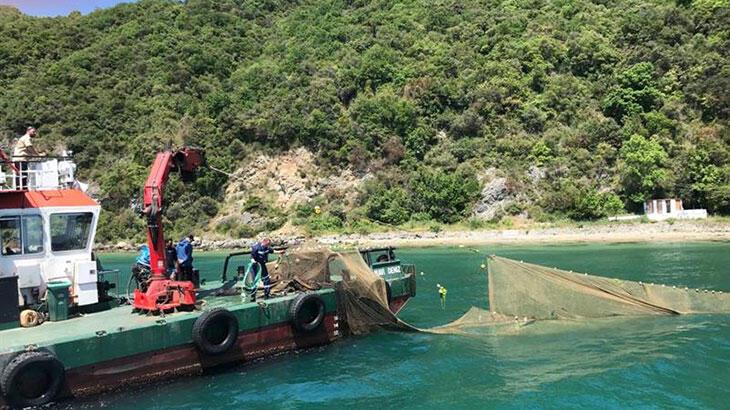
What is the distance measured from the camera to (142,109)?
84125 mm

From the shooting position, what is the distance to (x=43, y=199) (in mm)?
12617

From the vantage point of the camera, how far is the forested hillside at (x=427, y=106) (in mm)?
61594

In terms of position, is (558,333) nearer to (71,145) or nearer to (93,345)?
(93,345)

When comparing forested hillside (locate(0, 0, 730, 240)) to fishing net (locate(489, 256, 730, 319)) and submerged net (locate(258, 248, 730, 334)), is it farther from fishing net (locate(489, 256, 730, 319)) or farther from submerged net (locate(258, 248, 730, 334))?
fishing net (locate(489, 256, 730, 319))

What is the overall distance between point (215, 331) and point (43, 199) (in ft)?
15.7

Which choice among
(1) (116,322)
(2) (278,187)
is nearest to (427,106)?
(2) (278,187)

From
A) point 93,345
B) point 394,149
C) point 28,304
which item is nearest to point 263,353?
point 93,345

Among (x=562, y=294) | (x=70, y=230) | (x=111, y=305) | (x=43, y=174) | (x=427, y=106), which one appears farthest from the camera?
(x=427, y=106)

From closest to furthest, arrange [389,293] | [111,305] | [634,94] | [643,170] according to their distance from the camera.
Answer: [111,305] < [389,293] < [643,170] < [634,94]

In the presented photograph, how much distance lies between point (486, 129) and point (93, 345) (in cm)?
6373

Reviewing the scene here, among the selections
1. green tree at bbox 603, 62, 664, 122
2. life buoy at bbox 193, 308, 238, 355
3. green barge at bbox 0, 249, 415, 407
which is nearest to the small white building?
green tree at bbox 603, 62, 664, 122

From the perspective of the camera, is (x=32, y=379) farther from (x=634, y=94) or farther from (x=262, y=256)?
(x=634, y=94)

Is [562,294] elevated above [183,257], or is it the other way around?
[183,257]

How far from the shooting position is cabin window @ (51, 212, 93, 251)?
12648 mm
